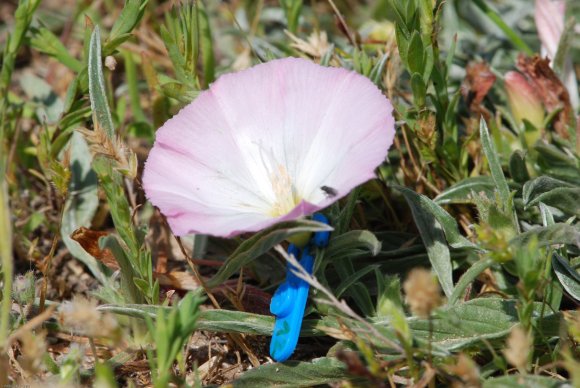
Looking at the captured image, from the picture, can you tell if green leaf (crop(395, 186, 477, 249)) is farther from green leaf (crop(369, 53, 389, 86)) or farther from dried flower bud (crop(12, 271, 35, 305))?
dried flower bud (crop(12, 271, 35, 305))

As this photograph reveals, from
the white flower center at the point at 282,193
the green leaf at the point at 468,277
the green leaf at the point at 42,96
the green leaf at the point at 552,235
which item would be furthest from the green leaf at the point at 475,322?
the green leaf at the point at 42,96

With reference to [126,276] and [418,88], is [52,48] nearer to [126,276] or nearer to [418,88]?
[126,276]

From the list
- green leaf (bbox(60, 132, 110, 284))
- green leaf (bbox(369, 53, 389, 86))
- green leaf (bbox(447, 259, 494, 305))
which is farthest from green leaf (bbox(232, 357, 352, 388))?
green leaf (bbox(369, 53, 389, 86))

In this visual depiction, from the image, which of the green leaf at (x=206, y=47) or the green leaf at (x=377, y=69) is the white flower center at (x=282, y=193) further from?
the green leaf at (x=206, y=47)

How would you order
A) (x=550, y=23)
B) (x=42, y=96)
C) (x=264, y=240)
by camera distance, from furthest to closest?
(x=42, y=96), (x=550, y=23), (x=264, y=240)

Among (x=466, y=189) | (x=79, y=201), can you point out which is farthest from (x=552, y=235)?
(x=79, y=201)

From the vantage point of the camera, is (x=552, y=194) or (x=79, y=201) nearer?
(x=552, y=194)
